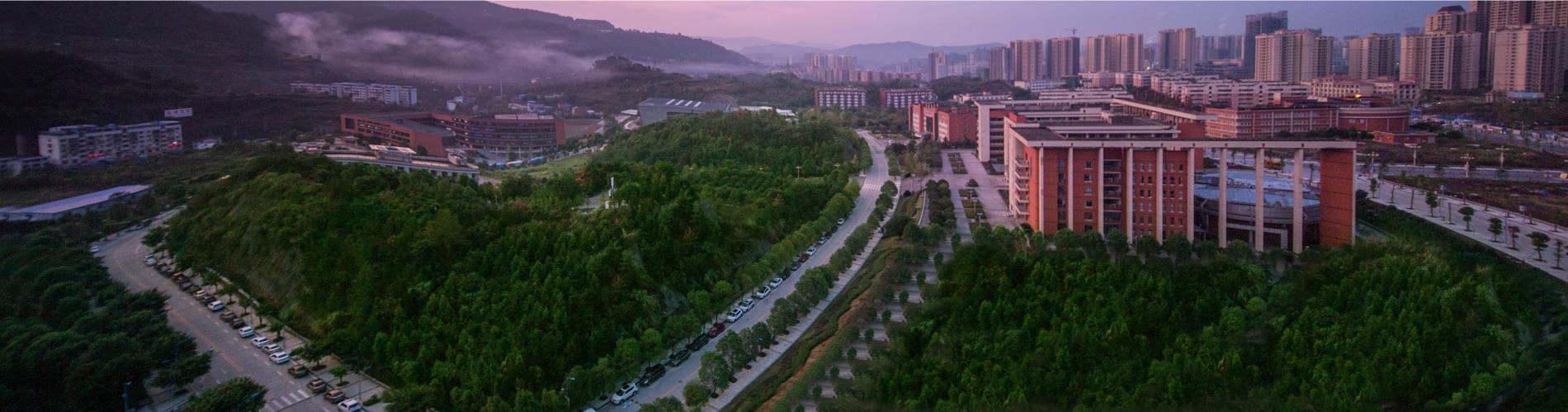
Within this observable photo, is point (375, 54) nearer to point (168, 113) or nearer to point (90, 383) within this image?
point (168, 113)

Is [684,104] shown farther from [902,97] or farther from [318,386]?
[318,386]

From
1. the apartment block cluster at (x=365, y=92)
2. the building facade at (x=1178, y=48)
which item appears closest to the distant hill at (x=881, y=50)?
the building facade at (x=1178, y=48)

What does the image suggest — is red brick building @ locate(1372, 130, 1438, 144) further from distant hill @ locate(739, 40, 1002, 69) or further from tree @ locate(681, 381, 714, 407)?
distant hill @ locate(739, 40, 1002, 69)

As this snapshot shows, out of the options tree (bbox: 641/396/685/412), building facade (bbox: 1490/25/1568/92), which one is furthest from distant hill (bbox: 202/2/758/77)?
building facade (bbox: 1490/25/1568/92)

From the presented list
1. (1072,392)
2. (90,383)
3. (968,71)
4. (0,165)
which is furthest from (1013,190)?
(968,71)

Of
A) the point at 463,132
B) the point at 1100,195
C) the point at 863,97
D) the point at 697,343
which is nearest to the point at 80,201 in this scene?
the point at 463,132

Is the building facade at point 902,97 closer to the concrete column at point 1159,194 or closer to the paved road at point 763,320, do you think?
the paved road at point 763,320
